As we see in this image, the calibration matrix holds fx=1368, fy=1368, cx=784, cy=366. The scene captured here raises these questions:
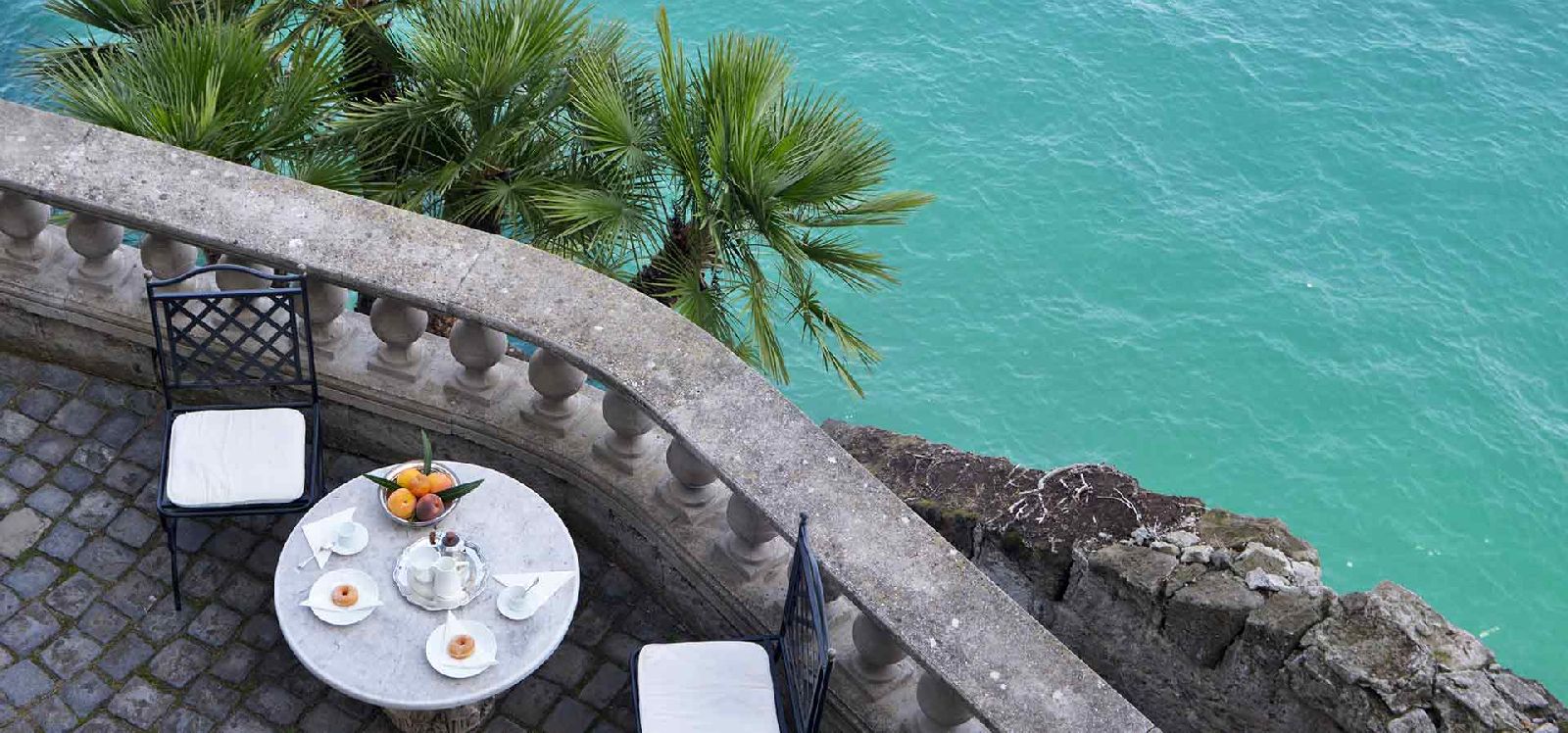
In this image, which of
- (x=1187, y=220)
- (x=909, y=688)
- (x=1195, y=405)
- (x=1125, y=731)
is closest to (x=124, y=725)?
(x=909, y=688)

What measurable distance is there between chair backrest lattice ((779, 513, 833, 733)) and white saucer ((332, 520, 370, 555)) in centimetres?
142

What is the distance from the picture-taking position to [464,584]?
4469mm

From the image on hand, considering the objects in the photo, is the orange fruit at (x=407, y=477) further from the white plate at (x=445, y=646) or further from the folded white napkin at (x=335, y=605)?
the white plate at (x=445, y=646)

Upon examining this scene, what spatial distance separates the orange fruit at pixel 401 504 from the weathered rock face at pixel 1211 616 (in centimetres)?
342

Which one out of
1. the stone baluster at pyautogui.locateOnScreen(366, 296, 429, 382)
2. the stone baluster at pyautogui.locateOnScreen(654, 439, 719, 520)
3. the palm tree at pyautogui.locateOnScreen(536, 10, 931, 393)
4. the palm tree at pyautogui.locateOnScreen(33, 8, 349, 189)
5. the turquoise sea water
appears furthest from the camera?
A: the turquoise sea water

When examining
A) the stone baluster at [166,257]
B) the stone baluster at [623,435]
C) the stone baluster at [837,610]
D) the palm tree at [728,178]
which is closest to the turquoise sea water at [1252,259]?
the palm tree at [728,178]

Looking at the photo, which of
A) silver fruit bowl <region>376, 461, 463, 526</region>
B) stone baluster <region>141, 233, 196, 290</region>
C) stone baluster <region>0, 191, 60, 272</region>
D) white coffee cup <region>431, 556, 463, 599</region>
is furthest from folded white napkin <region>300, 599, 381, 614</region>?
stone baluster <region>0, 191, 60, 272</region>

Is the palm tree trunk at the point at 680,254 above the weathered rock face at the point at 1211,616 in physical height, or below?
above

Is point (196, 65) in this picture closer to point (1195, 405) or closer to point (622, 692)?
point (622, 692)

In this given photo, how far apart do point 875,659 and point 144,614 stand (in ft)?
8.98

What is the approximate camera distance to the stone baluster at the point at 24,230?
5.37 m

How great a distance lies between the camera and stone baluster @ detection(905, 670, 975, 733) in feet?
13.6

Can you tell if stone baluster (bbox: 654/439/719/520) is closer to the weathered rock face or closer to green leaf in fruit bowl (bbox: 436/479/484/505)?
green leaf in fruit bowl (bbox: 436/479/484/505)

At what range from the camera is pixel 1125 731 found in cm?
375
